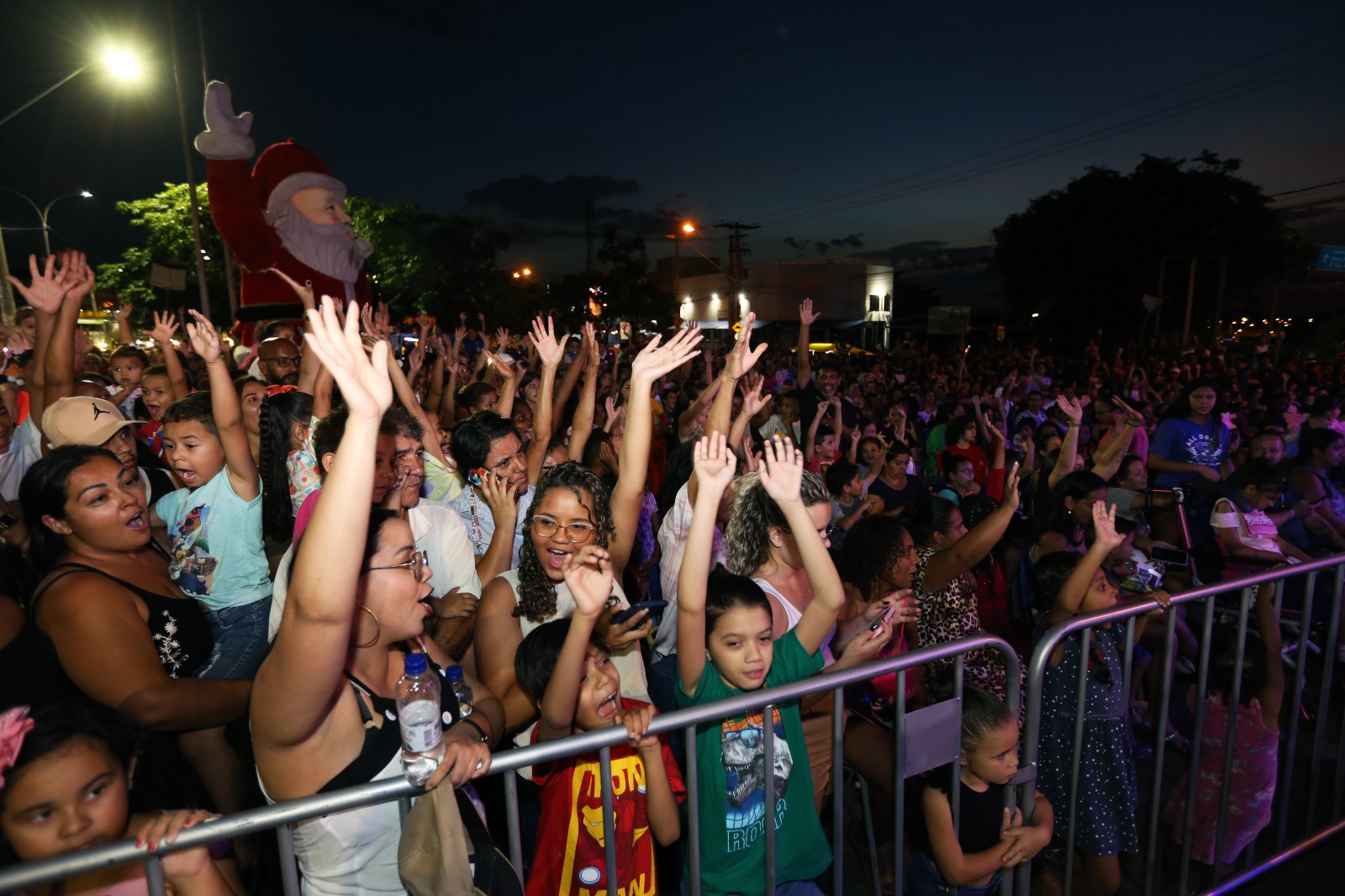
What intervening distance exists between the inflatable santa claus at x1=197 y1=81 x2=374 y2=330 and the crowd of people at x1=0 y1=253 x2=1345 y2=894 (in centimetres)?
263

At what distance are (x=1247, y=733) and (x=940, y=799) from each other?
198 centimetres

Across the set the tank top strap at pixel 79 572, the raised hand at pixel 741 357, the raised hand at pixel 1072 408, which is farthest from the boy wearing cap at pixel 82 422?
the raised hand at pixel 1072 408

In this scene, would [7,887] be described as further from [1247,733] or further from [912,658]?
[1247,733]

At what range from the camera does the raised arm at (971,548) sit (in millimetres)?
3762

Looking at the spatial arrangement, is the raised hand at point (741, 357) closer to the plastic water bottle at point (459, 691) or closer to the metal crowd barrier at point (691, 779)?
the metal crowd barrier at point (691, 779)

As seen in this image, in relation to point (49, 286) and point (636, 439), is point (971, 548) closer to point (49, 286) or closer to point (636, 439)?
point (636, 439)

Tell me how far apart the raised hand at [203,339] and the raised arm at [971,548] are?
3873mm

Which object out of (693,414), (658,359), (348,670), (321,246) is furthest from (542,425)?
(321,246)

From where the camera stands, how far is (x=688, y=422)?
6.55 meters

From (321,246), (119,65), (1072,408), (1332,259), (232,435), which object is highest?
(119,65)

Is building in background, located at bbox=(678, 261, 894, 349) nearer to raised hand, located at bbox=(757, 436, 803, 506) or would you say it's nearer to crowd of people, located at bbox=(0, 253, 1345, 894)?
crowd of people, located at bbox=(0, 253, 1345, 894)

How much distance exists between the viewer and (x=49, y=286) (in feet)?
13.9

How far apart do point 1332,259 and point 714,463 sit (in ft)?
80.6

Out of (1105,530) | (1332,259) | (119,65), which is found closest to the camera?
(1105,530)
